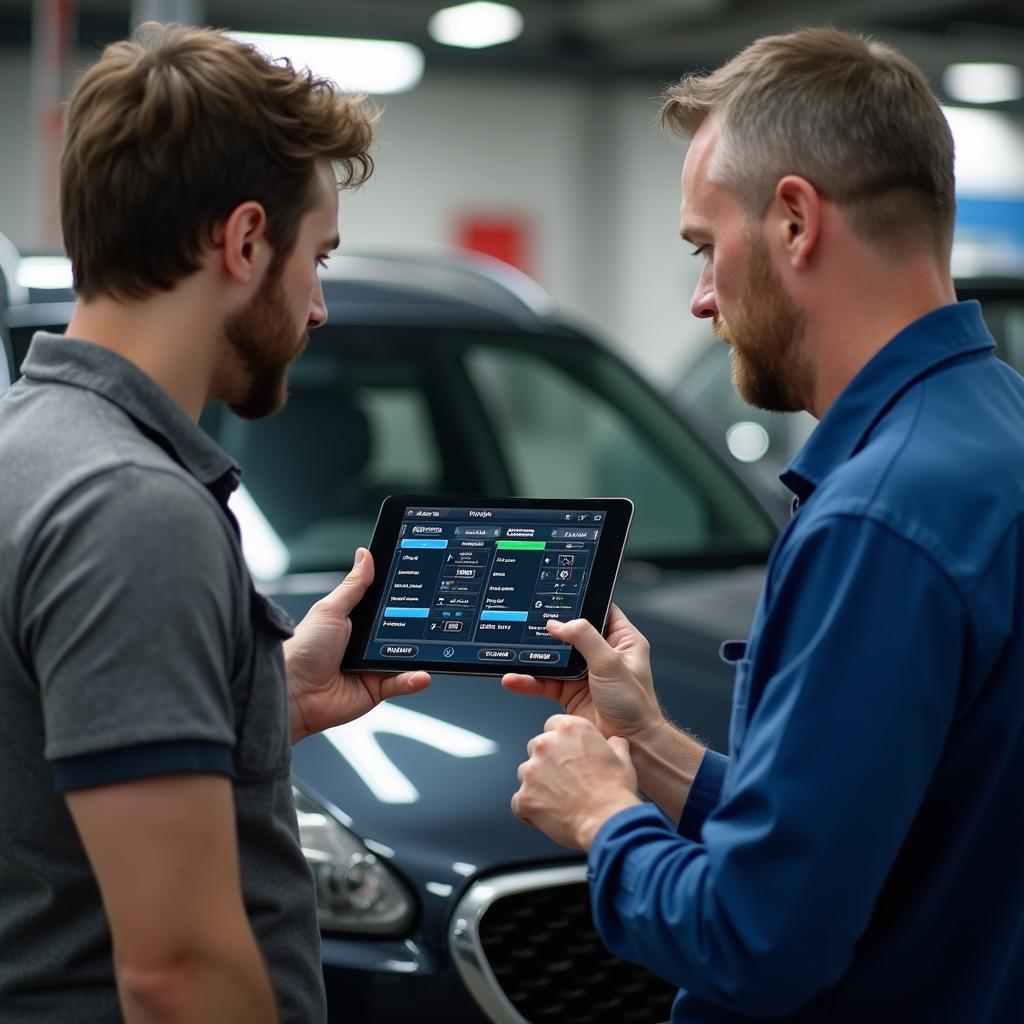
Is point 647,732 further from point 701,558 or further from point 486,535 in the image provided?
point 701,558

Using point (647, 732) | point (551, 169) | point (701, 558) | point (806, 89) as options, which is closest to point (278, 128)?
point (806, 89)

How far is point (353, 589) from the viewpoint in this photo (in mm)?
2066

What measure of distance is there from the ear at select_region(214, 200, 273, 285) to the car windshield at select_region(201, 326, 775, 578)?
194 cm

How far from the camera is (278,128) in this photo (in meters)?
1.54

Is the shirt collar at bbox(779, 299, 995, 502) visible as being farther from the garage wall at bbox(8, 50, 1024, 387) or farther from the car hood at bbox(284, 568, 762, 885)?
the garage wall at bbox(8, 50, 1024, 387)

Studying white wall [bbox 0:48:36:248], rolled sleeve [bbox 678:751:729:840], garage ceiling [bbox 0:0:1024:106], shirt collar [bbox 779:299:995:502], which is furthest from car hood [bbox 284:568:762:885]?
white wall [bbox 0:48:36:248]

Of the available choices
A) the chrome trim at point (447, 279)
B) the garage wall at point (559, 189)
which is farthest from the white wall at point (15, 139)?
the chrome trim at point (447, 279)

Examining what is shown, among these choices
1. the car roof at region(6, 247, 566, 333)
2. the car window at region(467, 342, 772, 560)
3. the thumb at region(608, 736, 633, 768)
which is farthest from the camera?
the car window at region(467, 342, 772, 560)

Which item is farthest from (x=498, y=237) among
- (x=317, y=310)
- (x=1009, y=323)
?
(x=317, y=310)

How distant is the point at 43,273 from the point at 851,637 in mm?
2933

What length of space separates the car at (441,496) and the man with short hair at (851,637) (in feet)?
2.90

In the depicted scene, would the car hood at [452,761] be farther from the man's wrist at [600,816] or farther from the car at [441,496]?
the man's wrist at [600,816]

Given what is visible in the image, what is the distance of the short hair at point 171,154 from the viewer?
148 centimetres

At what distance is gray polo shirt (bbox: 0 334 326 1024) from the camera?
1.34 metres
